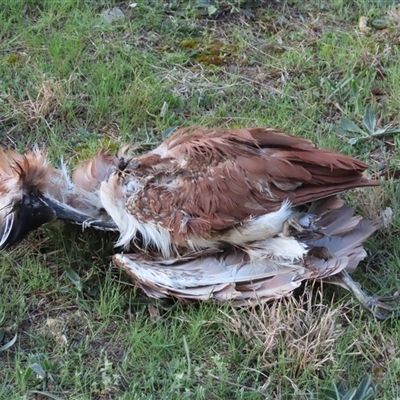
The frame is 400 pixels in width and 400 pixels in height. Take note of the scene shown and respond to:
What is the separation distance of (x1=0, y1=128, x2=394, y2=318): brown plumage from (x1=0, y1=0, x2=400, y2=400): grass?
11 cm

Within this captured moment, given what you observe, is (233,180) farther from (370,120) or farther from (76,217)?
(370,120)

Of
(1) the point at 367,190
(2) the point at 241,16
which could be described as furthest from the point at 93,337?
(2) the point at 241,16

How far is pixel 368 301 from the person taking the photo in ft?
10.0

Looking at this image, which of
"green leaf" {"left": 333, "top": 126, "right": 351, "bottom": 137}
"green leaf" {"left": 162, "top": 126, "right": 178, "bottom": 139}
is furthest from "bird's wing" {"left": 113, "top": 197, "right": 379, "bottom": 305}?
"green leaf" {"left": 162, "top": 126, "right": 178, "bottom": 139}

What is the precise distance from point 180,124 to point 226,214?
1.22m

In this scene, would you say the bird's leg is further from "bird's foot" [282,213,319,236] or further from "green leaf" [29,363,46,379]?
"green leaf" [29,363,46,379]

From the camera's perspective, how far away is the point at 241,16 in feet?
16.0

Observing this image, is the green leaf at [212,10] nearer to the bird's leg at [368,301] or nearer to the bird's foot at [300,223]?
the bird's foot at [300,223]

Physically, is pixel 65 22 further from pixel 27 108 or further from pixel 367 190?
pixel 367 190

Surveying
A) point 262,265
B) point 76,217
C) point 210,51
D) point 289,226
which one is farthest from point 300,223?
point 210,51

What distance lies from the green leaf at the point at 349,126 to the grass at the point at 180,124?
84mm

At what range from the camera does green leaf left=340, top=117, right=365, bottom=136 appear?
400 cm

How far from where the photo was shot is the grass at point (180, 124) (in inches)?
112

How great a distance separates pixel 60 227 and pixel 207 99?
4.22 feet
